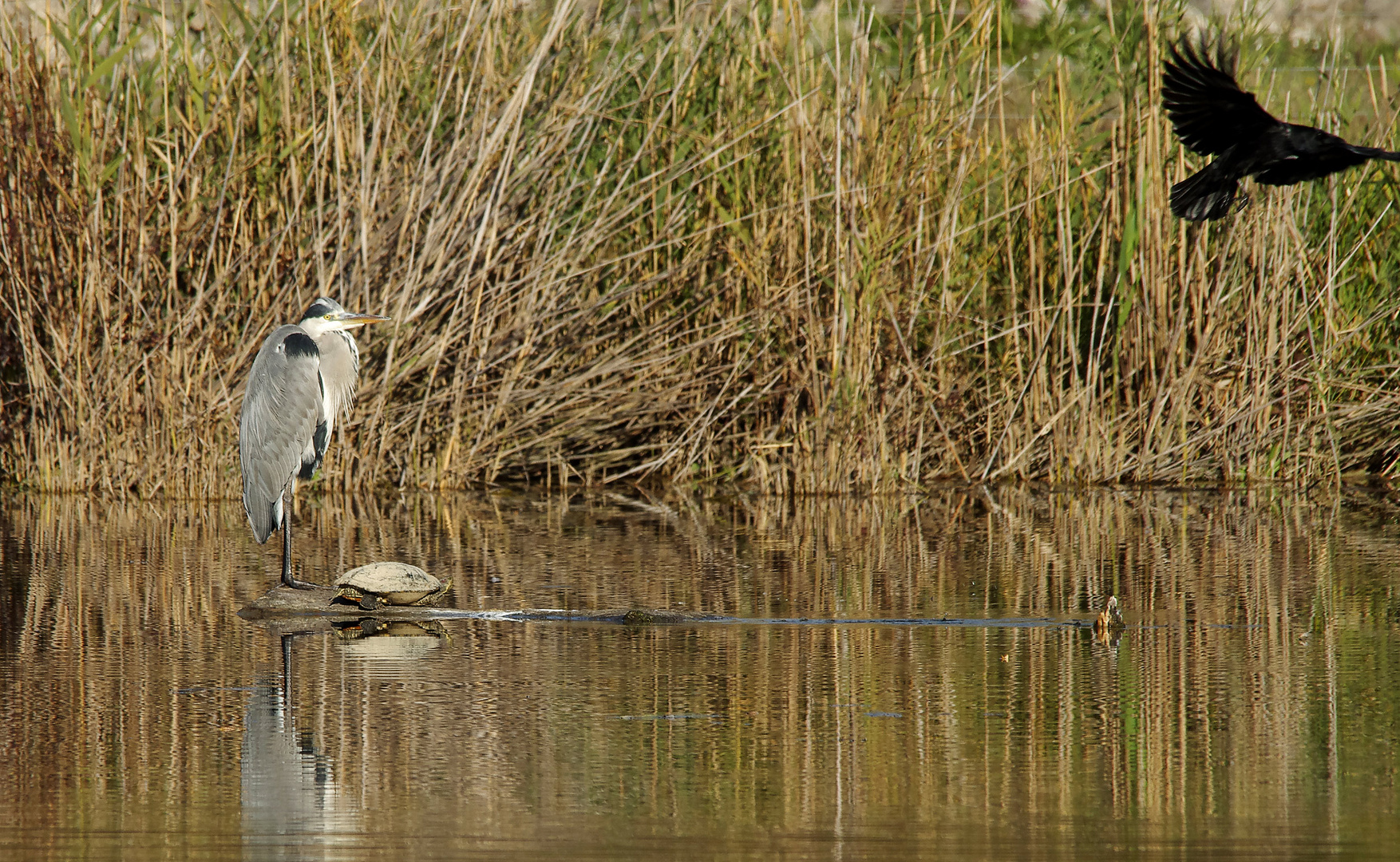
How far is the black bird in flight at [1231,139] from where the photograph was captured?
6.02 m

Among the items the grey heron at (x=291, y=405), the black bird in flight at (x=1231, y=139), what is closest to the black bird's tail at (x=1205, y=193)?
the black bird in flight at (x=1231, y=139)

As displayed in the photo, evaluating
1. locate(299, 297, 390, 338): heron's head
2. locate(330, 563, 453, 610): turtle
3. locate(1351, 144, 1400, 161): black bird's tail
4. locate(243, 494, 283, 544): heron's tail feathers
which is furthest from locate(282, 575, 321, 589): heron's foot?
locate(1351, 144, 1400, 161): black bird's tail

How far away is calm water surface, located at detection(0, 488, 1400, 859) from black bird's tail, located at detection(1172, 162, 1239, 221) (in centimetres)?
131

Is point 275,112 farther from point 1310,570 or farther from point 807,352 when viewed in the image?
point 1310,570

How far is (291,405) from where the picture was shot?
7203mm

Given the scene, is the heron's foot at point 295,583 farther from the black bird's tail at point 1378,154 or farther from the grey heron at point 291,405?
the black bird's tail at point 1378,154

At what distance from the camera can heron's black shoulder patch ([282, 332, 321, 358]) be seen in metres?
7.22

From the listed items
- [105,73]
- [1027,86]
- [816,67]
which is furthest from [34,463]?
[1027,86]

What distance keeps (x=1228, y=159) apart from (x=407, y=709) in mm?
3299

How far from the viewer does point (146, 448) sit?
372 inches

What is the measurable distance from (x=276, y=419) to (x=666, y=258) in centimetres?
342

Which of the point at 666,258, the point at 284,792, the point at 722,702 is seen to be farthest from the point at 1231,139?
the point at 666,258

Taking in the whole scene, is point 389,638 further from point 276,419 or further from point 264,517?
point 276,419

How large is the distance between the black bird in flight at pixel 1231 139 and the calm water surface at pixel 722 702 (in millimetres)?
1399
